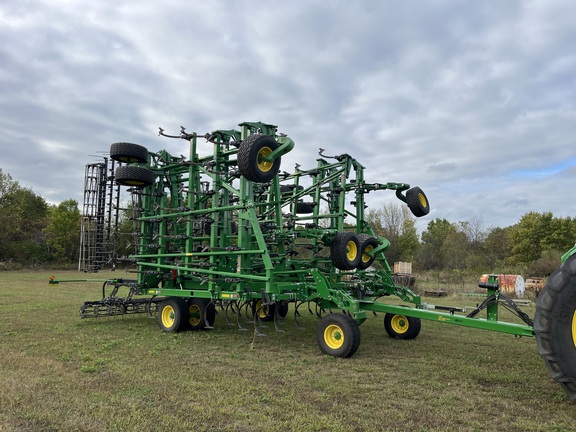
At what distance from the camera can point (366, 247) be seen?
977 centimetres

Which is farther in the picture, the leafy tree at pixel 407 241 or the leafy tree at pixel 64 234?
the leafy tree at pixel 407 241

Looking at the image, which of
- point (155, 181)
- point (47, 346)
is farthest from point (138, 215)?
point (47, 346)

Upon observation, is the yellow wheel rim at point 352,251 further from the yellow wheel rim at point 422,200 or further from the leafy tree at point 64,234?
the leafy tree at point 64,234

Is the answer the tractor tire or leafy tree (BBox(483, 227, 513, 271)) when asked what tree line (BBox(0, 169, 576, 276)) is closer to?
leafy tree (BBox(483, 227, 513, 271))

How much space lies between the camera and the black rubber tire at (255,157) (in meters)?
7.33

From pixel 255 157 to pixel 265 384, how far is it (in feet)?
12.3

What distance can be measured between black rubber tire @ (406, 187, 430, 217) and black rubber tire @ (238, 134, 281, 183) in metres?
4.13

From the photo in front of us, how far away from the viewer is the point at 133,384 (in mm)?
5199

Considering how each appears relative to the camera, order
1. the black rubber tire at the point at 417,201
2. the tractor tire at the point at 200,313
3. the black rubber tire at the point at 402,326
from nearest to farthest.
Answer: the black rubber tire at the point at 402,326 → the tractor tire at the point at 200,313 → the black rubber tire at the point at 417,201

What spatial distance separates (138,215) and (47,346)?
3863 millimetres

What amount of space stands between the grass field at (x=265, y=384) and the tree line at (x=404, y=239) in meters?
31.1

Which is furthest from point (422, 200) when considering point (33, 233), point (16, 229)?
point (33, 233)

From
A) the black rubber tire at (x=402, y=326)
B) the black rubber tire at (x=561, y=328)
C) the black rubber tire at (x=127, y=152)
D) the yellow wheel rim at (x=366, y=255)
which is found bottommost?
the black rubber tire at (x=402, y=326)

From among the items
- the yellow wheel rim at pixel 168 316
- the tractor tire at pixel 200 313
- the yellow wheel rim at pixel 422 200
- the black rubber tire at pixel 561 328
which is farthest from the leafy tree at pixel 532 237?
the black rubber tire at pixel 561 328
